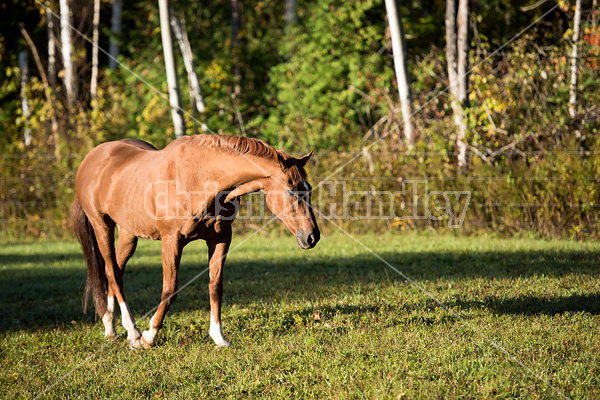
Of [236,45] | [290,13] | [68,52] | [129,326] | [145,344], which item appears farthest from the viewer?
[236,45]

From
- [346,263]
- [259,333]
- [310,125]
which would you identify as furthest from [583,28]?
[259,333]

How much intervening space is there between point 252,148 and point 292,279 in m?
3.37

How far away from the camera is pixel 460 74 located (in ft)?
36.9

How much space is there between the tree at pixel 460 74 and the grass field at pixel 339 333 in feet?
10.3

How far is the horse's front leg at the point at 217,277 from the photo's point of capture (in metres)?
4.72

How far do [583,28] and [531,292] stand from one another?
7.35 m

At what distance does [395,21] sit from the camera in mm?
11680

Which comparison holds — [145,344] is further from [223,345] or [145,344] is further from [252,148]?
[252,148]

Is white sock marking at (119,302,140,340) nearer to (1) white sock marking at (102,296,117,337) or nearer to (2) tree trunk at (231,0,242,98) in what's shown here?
(1) white sock marking at (102,296,117,337)

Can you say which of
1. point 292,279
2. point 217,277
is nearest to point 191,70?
point 292,279

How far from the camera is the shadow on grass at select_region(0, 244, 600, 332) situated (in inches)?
225

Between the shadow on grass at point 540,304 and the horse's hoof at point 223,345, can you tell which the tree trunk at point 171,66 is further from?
the shadow on grass at point 540,304

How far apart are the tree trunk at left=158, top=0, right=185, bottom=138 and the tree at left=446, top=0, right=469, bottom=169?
5868mm

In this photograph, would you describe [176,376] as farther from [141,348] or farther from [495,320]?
[495,320]
